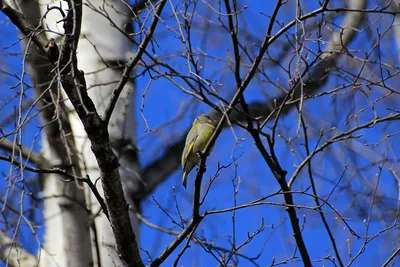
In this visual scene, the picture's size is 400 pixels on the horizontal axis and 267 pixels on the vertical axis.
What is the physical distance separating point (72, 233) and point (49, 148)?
0.47 m

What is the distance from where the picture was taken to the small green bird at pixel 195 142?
4266mm

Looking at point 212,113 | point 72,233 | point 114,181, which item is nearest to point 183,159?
point 212,113

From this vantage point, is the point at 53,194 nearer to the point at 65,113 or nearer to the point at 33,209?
the point at 33,209

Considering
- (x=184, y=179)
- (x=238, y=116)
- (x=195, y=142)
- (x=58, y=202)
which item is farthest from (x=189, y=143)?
(x=58, y=202)

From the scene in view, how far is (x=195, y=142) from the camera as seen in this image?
4.33m

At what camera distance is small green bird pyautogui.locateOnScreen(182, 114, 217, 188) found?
14.0 ft

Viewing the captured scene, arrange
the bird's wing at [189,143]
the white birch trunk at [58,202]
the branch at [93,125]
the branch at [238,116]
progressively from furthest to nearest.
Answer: the bird's wing at [189,143] → the branch at [238,116] → the white birch trunk at [58,202] → the branch at [93,125]

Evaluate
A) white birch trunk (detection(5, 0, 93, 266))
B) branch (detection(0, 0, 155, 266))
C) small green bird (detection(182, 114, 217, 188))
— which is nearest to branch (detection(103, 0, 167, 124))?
branch (detection(0, 0, 155, 266))

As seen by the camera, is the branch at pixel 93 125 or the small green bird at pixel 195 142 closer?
the branch at pixel 93 125

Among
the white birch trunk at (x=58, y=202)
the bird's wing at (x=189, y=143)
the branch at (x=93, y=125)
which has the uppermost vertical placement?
the bird's wing at (x=189, y=143)

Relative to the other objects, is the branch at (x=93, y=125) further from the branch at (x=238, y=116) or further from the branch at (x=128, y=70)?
the branch at (x=238, y=116)

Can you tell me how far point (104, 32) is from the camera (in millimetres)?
3975

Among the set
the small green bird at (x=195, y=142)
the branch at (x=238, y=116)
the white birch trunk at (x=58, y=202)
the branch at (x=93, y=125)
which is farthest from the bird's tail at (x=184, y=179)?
the branch at (x=93, y=125)

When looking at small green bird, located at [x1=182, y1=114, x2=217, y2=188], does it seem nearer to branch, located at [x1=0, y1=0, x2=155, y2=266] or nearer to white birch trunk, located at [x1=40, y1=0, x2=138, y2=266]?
white birch trunk, located at [x1=40, y1=0, x2=138, y2=266]
